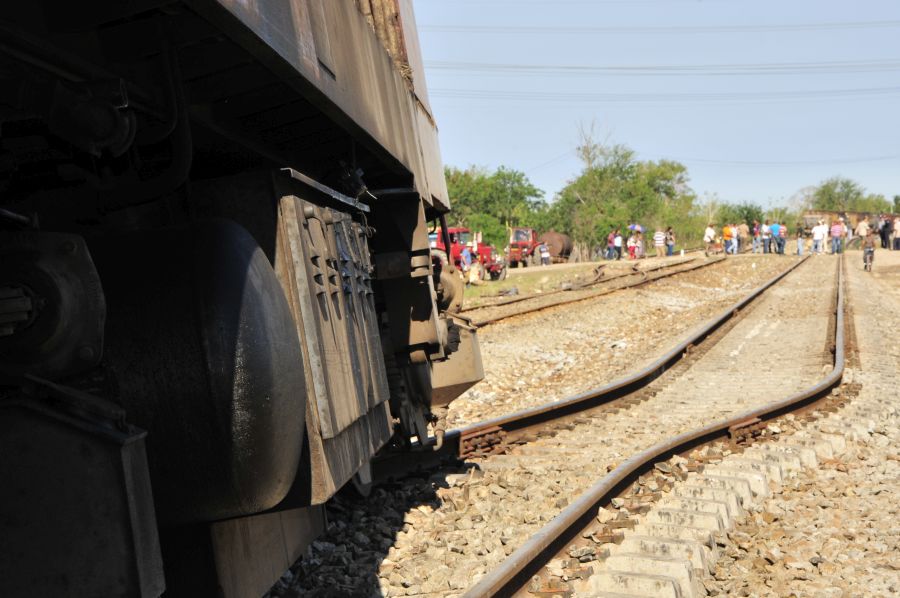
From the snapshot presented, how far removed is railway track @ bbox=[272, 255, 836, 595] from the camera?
17.5 feet

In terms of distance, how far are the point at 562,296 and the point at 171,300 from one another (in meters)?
21.5

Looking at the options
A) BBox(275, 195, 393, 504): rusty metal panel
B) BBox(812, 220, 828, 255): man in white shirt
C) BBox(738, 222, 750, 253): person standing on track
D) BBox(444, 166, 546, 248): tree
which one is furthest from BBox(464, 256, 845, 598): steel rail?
BBox(444, 166, 546, 248): tree

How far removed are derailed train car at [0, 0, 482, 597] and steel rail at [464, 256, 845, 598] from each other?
90cm

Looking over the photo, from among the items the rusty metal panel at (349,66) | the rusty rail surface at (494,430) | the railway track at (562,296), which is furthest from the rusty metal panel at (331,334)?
the railway track at (562,296)

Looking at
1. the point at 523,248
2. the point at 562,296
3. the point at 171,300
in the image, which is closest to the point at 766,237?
the point at 523,248

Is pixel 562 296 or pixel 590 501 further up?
pixel 562 296

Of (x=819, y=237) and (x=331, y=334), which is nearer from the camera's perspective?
(x=331, y=334)

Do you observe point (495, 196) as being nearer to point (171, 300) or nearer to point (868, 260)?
point (868, 260)

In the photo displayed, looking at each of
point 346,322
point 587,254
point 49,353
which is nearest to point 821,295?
A: point 346,322

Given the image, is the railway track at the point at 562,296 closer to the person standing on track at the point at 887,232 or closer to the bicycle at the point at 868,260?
the bicycle at the point at 868,260

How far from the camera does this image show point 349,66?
13.2 ft

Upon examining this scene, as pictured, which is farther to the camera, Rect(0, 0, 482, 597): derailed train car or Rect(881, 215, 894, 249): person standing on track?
Rect(881, 215, 894, 249): person standing on track

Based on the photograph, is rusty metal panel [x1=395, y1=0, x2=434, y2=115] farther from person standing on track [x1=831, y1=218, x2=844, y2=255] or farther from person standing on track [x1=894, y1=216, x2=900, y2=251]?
person standing on track [x1=831, y1=218, x2=844, y2=255]

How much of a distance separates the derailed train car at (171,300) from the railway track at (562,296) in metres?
10.1
